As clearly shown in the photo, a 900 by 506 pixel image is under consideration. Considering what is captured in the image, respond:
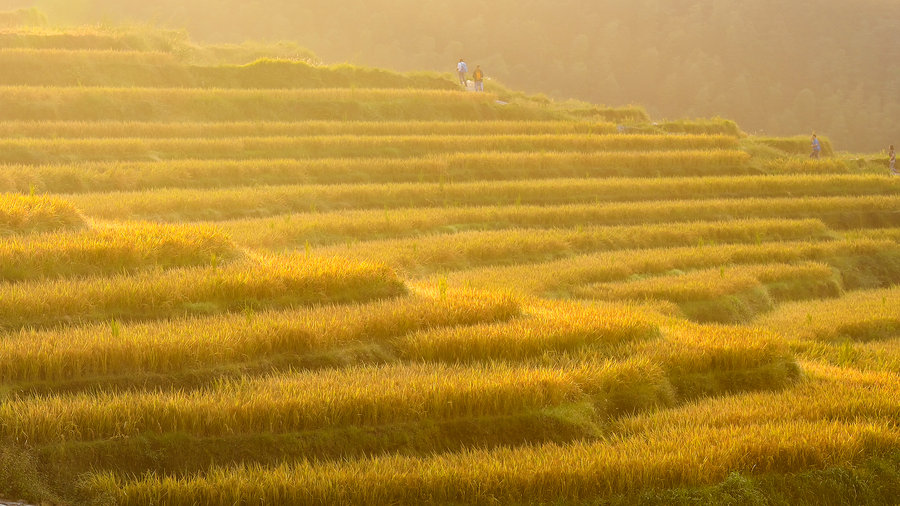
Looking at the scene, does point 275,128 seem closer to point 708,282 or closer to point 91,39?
point 91,39

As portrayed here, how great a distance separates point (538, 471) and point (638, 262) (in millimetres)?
8361

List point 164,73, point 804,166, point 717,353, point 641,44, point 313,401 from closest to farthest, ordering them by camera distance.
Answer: point 313,401 → point 717,353 → point 804,166 → point 164,73 → point 641,44

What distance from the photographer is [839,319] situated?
11.8 m

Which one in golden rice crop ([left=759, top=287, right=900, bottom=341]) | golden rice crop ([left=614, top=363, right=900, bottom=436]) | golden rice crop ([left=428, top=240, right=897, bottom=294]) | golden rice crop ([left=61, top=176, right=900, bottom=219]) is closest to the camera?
golden rice crop ([left=614, top=363, right=900, bottom=436])

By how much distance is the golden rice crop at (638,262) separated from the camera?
12.1m

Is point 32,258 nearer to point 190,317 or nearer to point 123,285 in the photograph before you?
point 123,285

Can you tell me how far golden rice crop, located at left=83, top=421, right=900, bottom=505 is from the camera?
5.29m

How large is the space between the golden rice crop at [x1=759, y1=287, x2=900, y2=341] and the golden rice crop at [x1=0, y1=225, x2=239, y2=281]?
263 inches

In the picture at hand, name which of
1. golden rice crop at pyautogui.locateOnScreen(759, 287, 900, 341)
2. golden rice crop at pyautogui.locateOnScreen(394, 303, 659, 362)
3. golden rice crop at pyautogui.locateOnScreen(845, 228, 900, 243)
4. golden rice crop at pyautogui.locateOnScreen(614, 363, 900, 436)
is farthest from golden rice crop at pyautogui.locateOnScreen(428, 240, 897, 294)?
golden rice crop at pyautogui.locateOnScreen(614, 363, 900, 436)

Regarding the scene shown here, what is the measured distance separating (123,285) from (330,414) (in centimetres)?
272

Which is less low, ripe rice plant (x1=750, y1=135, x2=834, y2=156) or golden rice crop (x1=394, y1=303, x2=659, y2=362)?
ripe rice plant (x1=750, y1=135, x2=834, y2=156)

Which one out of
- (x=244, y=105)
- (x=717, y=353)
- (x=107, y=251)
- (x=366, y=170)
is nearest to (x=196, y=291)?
(x=107, y=251)

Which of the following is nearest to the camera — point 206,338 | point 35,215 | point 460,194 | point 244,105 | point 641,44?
point 206,338

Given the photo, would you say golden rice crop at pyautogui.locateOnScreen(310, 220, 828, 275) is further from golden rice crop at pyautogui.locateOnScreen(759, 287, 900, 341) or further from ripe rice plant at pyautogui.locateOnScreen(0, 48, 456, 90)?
ripe rice plant at pyautogui.locateOnScreen(0, 48, 456, 90)
